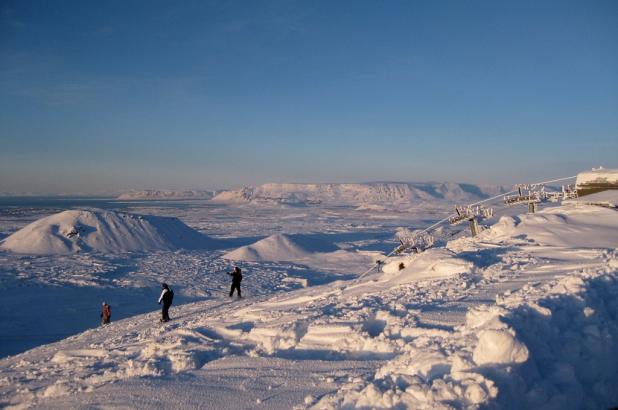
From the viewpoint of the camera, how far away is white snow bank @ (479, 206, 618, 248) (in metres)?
13.6

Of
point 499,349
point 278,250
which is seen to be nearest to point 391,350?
point 499,349

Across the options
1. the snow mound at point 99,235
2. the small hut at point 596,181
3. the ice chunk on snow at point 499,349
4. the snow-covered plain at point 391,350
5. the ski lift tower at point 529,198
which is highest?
the small hut at point 596,181

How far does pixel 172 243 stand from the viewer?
140 feet

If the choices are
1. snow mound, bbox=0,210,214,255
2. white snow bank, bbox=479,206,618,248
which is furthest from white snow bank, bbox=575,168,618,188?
snow mound, bbox=0,210,214,255

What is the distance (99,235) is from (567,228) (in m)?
36.7

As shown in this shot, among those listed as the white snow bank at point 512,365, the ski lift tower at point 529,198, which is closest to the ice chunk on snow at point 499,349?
the white snow bank at point 512,365

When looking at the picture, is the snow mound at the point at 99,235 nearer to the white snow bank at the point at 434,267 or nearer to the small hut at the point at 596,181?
the small hut at the point at 596,181

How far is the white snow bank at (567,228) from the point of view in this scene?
44.7 feet

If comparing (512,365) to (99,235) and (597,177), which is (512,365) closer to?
(597,177)

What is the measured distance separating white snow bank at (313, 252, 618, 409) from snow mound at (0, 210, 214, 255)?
37.4 meters

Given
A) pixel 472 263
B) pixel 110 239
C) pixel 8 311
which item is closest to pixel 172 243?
pixel 110 239

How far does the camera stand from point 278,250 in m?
37.4

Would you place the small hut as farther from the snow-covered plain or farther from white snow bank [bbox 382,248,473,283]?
white snow bank [bbox 382,248,473,283]

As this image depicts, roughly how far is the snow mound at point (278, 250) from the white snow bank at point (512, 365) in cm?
3022
